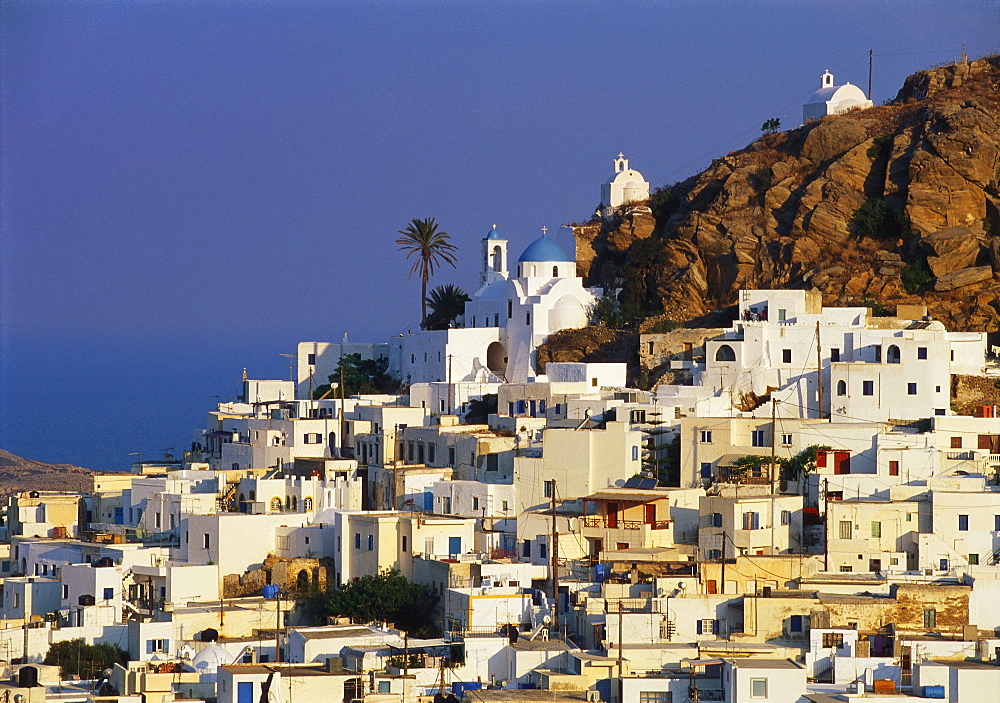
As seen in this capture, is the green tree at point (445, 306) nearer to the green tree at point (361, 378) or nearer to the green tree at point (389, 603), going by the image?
the green tree at point (361, 378)

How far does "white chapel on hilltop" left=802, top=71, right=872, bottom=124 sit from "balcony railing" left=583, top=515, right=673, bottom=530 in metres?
31.3

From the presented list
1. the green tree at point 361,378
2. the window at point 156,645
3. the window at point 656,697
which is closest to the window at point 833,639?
the window at point 656,697

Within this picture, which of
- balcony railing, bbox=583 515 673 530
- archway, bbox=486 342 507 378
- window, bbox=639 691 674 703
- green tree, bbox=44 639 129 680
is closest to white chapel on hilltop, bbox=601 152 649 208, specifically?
archway, bbox=486 342 507 378

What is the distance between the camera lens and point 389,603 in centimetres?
4334

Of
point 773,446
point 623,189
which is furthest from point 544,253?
point 773,446

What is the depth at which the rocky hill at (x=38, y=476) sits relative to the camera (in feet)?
266

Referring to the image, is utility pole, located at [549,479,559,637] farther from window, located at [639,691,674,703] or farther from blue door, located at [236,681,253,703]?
blue door, located at [236,681,253,703]

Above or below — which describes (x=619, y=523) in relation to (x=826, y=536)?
above

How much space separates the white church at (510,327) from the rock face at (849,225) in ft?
7.74

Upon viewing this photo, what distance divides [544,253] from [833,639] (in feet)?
105

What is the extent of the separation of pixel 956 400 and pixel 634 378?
1095 centimetres

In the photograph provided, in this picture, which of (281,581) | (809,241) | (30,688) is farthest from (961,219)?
(30,688)

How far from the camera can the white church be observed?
64438mm

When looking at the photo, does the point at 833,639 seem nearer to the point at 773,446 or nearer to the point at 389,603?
the point at 389,603
